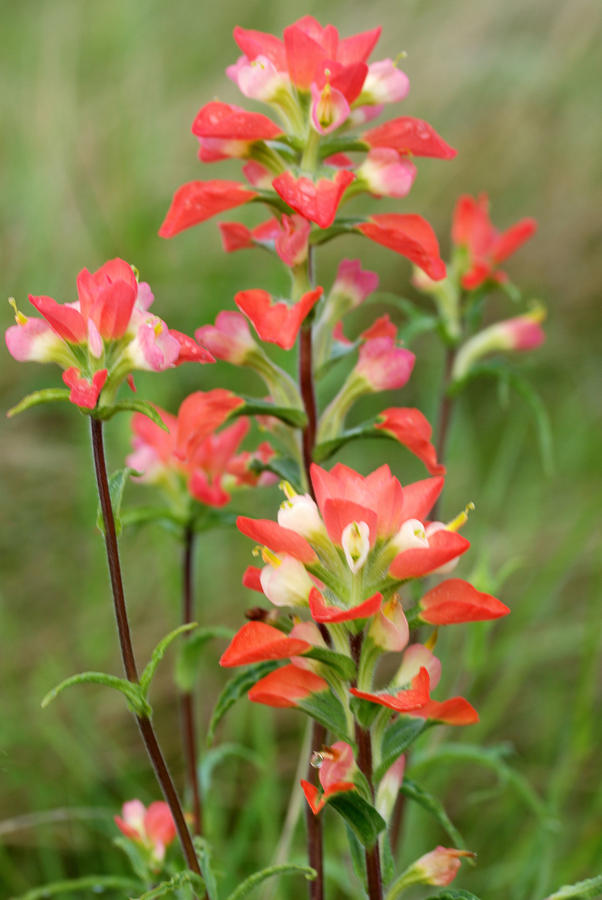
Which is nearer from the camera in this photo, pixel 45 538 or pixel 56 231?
pixel 45 538

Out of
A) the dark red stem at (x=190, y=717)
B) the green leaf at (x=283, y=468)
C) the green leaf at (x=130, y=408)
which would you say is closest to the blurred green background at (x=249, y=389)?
the dark red stem at (x=190, y=717)

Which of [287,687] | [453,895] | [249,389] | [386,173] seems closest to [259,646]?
[287,687]

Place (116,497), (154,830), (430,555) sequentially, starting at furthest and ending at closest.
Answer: (154,830) → (116,497) → (430,555)

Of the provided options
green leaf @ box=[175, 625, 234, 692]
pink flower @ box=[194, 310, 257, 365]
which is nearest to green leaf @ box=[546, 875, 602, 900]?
green leaf @ box=[175, 625, 234, 692]

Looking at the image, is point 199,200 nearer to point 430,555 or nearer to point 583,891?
point 430,555

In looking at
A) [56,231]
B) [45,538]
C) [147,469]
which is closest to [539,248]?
[56,231]

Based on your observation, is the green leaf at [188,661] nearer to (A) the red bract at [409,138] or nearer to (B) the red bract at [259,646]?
(B) the red bract at [259,646]

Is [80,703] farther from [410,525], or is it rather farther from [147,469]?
[410,525]
